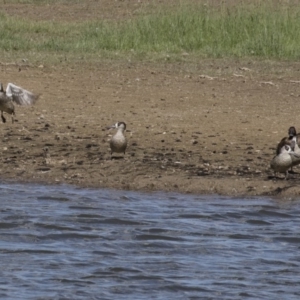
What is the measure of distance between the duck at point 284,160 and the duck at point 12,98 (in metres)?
3.24

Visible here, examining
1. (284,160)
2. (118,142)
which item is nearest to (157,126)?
Result: (118,142)

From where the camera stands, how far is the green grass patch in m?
16.3

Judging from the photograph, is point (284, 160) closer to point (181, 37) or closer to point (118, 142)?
point (118, 142)

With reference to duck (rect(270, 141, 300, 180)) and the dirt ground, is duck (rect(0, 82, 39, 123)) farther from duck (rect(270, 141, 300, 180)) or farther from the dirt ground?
duck (rect(270, 141, 300, 180))

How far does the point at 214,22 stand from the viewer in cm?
1738

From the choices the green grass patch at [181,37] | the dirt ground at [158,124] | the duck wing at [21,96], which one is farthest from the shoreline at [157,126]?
the green grass patch at [181,37]

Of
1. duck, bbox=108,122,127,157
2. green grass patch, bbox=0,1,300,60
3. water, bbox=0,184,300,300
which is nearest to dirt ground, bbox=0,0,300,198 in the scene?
duck, bbox=108,122,127,157

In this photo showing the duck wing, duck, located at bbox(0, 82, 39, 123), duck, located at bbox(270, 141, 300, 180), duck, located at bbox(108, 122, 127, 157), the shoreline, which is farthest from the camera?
the duck wing

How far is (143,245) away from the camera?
887cm

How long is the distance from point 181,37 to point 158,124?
207 inches

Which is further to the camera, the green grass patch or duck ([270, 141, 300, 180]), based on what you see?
the green grass patch

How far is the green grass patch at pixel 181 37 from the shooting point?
16297 mm

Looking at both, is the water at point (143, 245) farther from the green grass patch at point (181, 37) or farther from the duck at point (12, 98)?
the green grass patch at point (181, 37)

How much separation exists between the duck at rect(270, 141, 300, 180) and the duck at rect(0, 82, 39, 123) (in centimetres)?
324
